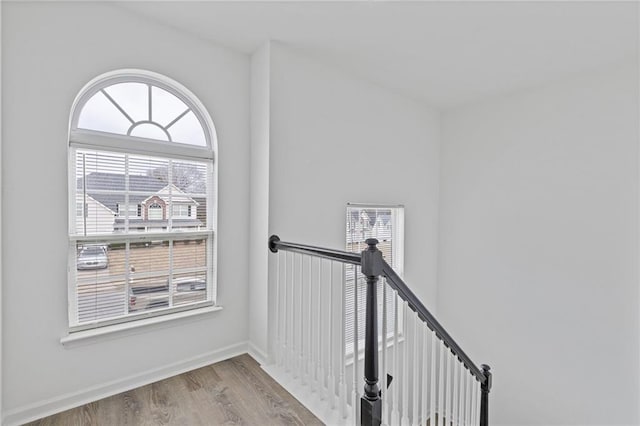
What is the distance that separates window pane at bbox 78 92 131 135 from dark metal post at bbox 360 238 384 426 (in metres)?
1.92

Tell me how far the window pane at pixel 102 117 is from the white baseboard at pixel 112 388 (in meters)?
1.70

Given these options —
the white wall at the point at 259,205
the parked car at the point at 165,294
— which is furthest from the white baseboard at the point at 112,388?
the parked car at the point at 165,294

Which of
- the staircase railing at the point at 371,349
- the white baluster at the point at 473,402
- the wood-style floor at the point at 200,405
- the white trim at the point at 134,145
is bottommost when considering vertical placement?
the white baluster at the point at 473,402

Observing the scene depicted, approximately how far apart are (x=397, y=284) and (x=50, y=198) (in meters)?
2.11

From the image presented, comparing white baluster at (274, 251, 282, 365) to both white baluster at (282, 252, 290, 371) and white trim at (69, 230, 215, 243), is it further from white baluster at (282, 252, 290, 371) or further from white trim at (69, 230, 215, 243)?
white trim at (69, 230, 215, 243)

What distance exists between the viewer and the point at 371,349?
57.2 inches

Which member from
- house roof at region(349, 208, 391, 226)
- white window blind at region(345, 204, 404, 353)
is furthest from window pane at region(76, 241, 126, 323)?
house roof at region(349, 208, 391, 226)

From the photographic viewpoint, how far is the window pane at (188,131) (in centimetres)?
236

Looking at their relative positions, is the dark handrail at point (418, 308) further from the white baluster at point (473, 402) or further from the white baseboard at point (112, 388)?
the white baseboard at point (112, 388)

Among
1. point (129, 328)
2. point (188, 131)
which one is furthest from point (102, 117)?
point (129, 328)

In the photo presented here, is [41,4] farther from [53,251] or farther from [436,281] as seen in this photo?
[436,281]

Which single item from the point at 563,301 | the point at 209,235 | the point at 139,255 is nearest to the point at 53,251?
the point at 139,255

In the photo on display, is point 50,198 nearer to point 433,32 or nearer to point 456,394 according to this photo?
point 433,32

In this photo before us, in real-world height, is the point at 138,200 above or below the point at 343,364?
above
